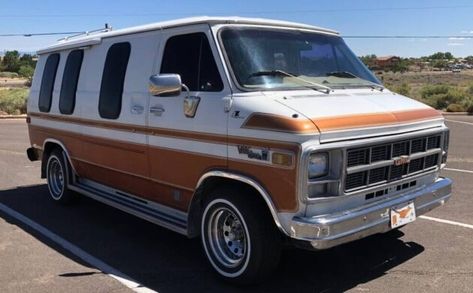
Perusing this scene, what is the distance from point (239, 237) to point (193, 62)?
1.78 meters

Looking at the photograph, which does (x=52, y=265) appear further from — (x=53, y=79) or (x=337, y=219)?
(x=53, y=79)

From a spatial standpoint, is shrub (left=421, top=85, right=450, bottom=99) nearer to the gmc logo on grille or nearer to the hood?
the hood

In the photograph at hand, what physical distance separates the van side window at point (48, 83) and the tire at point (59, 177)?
2.42 ft

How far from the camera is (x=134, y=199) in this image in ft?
21.2

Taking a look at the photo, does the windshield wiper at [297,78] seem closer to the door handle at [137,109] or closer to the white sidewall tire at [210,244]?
the white sidewall tire at [210,244]

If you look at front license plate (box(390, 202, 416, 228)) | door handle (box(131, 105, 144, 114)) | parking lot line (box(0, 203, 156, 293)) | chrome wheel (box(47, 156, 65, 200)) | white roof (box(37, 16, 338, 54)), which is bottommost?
parking lot line (box(0, 203, 156, 293))

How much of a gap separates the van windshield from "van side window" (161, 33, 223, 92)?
0.21 m

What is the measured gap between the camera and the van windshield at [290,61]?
5078mm

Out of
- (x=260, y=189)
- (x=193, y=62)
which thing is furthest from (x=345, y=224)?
(x=193, y=62)

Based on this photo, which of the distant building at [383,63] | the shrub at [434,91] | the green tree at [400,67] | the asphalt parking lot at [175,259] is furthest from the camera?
the green tree at [400,67]

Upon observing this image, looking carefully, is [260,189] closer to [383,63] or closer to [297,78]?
[297,78]

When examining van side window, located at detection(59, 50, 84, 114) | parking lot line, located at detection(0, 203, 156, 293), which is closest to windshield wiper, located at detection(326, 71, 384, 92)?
parking lot line, located at detection(0, 203, 156, 293)

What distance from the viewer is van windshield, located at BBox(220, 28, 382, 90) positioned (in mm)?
5078

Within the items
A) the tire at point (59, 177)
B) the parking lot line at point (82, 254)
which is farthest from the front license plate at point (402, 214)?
the tire at point (59, 177)
